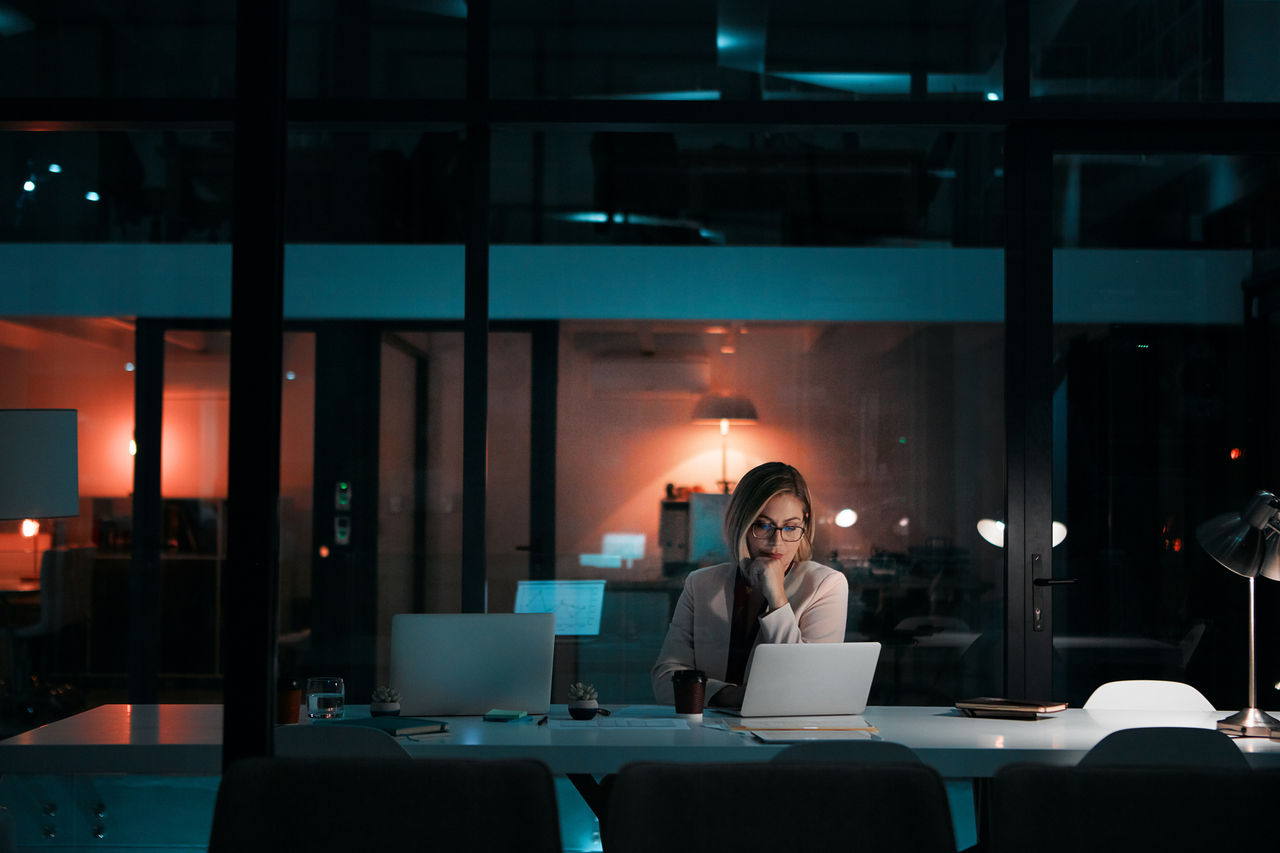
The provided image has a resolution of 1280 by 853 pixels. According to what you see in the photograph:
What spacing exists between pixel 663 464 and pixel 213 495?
7.03ft

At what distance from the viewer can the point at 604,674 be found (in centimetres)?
501

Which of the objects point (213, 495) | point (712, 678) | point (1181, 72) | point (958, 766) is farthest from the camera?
point (213, 495)

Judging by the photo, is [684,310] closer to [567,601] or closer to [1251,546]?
[567,601]

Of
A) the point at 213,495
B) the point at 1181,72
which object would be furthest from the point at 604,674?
the point at 1181,72

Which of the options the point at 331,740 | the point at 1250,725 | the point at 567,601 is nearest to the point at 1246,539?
the point at 1250,725

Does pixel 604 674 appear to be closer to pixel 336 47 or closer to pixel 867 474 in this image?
pixel 867 474

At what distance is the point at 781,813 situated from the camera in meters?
1.65

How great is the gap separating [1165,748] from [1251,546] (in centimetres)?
90

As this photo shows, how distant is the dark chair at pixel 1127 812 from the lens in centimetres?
164

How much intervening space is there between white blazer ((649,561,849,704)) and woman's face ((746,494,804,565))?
0.08 m

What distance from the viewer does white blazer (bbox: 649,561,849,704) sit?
11.9 feet

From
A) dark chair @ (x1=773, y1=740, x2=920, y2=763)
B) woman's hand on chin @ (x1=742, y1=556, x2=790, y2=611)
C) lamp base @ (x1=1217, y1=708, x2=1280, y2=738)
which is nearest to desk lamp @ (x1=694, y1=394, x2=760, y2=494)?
woman's hand on chin @ (x1=742, y1=556, x2=790, y2=611)

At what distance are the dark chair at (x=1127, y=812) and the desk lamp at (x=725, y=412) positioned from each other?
329 centimetres

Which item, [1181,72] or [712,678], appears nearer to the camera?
[712,678]
